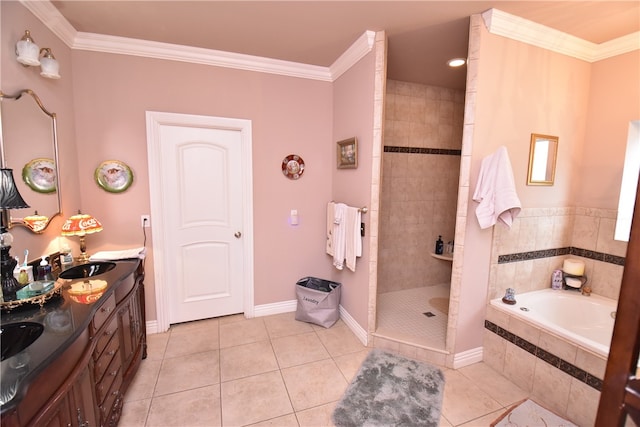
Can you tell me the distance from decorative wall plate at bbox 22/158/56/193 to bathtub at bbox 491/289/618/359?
3.43 m

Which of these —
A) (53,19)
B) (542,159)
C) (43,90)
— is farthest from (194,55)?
(542,159)

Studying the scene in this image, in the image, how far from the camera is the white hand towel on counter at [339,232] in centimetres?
273

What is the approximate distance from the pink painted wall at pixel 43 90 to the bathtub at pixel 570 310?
334 centimetres

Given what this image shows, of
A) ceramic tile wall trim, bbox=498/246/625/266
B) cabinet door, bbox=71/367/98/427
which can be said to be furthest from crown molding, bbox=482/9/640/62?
cabinet door, bbox=71/367/98/427

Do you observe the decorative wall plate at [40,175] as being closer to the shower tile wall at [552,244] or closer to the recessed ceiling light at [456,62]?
the shower tile wall at [552,244]

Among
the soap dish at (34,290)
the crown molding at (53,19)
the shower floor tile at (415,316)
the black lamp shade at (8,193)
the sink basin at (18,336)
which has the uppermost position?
the crown molding at (53,19)

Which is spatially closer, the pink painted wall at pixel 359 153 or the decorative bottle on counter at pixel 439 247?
the pink painted wall at pixel 359 153

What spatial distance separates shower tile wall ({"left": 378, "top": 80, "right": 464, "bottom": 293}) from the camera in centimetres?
340

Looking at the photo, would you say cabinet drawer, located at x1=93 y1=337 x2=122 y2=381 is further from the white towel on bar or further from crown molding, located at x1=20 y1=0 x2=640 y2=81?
crown molding, located at x1=20 y1=0 x2=640 y2=81

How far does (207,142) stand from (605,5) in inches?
126

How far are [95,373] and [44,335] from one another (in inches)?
17.6

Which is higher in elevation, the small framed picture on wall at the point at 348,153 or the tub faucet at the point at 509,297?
the small framed picture on wall at the point at 348,153

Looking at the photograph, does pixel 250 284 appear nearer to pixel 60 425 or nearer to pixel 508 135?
pixel 60 425

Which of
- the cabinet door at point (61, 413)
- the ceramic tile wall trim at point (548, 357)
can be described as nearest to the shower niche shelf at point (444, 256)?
the ceramic tile wall trim at point (548, 357)
